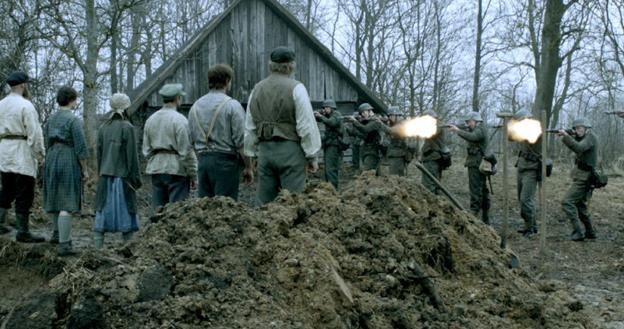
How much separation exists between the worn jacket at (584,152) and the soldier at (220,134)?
A: 226 inches

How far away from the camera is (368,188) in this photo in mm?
5273

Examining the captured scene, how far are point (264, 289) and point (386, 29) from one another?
24426mm

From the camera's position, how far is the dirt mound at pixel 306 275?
2967mm

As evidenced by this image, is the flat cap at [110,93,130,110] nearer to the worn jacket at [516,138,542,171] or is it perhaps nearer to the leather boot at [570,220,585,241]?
the worn jacket at [516,138,542,171]

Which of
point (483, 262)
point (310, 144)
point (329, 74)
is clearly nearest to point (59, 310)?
point (310, 144)

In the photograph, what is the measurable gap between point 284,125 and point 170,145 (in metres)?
1.64

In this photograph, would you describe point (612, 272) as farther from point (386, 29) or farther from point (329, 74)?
point (386, 29)

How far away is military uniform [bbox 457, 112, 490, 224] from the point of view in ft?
35.0

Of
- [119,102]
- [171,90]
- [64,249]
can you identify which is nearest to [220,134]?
[171,90]

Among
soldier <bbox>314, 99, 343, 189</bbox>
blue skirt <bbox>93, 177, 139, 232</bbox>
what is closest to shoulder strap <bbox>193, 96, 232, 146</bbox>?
blue skirt <bbox>93, 177, 139, 232</bbox>

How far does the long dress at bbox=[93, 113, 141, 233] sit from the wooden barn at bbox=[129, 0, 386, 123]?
31.9 feet

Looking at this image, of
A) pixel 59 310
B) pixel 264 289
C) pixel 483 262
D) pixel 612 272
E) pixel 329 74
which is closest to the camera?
pixel 59 310

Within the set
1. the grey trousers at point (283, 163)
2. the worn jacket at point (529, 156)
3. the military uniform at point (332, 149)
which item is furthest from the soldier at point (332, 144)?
the grey trousers at point (283, 163)

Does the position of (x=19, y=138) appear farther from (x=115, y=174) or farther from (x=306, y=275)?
(x=306, y=275)
